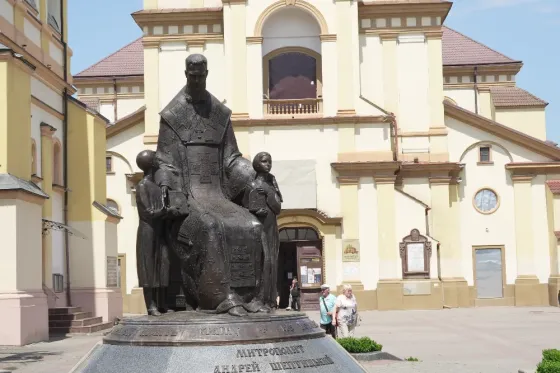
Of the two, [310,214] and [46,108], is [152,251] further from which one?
[310,214]

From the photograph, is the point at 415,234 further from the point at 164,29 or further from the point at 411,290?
the point at 164,29

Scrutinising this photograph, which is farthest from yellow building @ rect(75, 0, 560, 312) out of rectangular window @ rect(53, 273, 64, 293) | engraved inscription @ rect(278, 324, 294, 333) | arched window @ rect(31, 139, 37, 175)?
engraved inscription @ rect(278, 324, 294, 333)

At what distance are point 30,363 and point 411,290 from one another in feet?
64.0

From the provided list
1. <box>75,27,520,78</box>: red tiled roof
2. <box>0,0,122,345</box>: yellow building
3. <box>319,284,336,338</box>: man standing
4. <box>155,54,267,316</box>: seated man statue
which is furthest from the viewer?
<box>75,27,520,78</box>: red tiled roof

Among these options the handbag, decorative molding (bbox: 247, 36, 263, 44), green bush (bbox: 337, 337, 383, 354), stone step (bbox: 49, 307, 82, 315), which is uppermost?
decorative molding (bbox: 247, 36, 263, 44)

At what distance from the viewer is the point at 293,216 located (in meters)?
34.4

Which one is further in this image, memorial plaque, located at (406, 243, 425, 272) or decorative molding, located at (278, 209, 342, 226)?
A: memorial plaque, located at (406, 243, 425, 272)

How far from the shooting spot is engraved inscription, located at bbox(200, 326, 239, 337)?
327 inches

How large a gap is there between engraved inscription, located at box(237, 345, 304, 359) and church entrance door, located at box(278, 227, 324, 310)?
82.8 ft

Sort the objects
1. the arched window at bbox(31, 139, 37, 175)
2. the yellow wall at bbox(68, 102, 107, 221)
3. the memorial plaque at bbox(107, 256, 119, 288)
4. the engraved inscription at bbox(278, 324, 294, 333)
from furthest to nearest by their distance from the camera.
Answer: the memorial plaque at bbox(107, 256, 119, 288) < the yellow wall at bbox(68, 102, 107, 221) < the arched window at bbox(31, 139, 37, 175) < the engraved inscription at bbox(278, 324, 294, 333)

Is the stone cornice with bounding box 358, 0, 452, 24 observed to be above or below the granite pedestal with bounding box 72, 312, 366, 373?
above

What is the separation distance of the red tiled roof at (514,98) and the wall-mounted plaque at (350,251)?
1363 cm

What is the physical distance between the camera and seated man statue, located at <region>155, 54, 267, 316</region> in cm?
905

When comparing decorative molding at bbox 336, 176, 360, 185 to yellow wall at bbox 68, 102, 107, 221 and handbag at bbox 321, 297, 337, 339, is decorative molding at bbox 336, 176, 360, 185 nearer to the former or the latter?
yellow wall at bbox 68, 102, 107, 221
